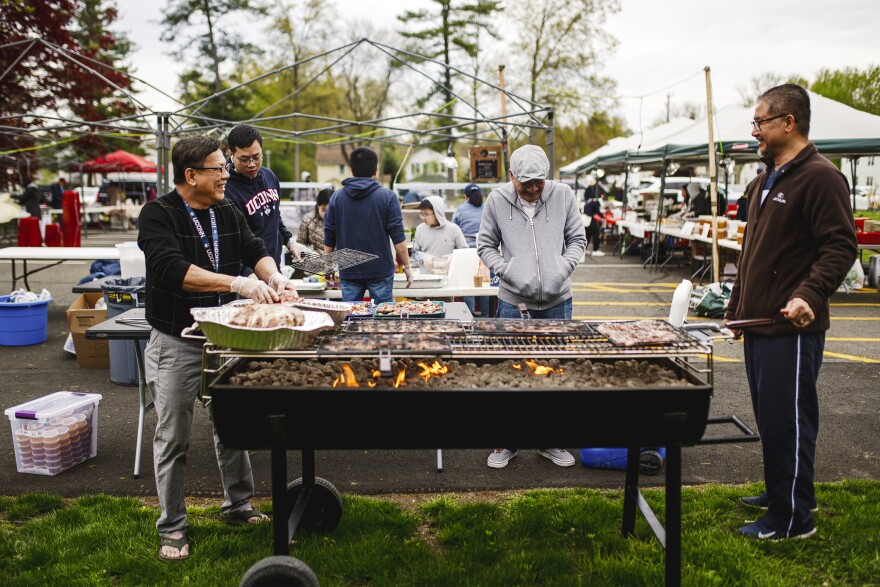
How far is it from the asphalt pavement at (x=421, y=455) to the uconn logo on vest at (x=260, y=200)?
1788mm

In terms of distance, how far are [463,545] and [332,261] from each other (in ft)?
8.58

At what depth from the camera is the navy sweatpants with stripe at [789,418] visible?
3.24m

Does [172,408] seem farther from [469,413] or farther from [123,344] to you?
[123,344]

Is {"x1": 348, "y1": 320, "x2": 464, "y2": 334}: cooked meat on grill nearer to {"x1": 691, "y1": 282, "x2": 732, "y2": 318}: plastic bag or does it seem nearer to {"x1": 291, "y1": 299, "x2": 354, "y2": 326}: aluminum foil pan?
{"x1": 291, "y1": 299, "x2": 354, "y2": 326}: aluminum foil pan

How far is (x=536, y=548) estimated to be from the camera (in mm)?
3371

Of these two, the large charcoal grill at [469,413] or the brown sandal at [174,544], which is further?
the brown sandal at [174,544]

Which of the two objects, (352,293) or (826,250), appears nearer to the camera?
(826,250)

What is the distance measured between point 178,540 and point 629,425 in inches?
91.2

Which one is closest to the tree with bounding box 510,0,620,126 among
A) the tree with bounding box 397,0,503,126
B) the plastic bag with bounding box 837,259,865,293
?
the tree with bounding box 397,0,503,126

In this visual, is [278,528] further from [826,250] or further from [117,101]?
[117,101]

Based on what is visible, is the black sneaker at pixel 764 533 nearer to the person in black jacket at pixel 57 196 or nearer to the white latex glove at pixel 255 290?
the white latex glove at pixel 255 290

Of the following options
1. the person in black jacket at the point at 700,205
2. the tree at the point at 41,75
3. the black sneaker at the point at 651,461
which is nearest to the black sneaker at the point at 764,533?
the black sneaker at the point at 651,461

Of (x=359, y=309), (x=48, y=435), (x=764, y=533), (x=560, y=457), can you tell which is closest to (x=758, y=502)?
(x=764, y=533)

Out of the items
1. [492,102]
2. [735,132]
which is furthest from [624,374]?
[492,102]
